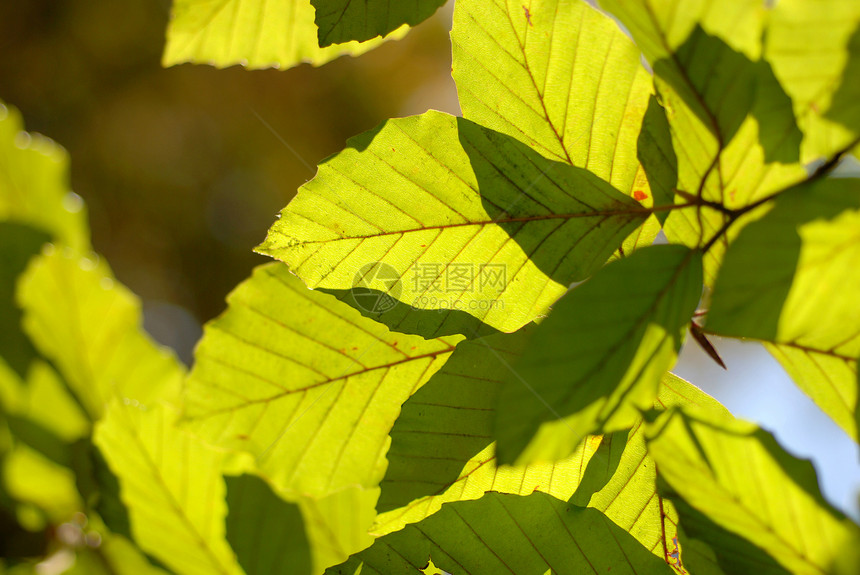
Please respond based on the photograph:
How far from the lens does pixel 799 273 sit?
314 millimetres

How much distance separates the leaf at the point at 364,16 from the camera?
0.46 m

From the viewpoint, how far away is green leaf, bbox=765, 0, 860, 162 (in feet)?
0.97

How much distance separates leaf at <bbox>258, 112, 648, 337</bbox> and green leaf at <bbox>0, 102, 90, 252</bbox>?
0.54 meters

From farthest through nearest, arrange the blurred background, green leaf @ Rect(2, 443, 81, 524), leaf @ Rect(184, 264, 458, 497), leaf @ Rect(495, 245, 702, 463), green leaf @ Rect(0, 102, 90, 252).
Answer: the blurred background
green leaf @ Rect(0, 102, 90, 252)
green leaf @ Rect(2, 443, 81, 524)
leaf @ Rect(184, 264, 458, 497)
leaf @ Rect(495, 245, 702, 463)

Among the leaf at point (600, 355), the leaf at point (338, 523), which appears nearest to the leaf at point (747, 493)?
the leaf at point (600, 355)

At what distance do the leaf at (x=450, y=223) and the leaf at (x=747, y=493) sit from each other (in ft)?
0.44

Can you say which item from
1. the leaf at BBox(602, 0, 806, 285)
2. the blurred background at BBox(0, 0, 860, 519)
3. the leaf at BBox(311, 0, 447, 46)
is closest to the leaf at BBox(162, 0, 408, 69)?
the leaf at BBox(311, 0, 447, 46)

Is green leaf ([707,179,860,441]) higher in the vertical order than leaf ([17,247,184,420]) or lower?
higher

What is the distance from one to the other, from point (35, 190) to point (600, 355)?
34.1 inches

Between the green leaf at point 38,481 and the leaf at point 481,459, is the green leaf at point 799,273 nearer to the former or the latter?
the leaf at point 481,459

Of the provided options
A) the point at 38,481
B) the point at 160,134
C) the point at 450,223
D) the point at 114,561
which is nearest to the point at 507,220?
the point at 450,223

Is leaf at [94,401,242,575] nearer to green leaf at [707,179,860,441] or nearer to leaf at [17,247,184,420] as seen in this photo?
leaf at [17,247,184,420]

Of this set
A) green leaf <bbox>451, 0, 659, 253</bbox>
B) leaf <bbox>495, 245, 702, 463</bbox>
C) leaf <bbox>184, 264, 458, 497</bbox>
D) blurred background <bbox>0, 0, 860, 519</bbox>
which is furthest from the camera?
blurred background <bbox>0, 0, 860, 519</bbox>

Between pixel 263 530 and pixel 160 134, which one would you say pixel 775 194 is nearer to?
pixel 263 530
